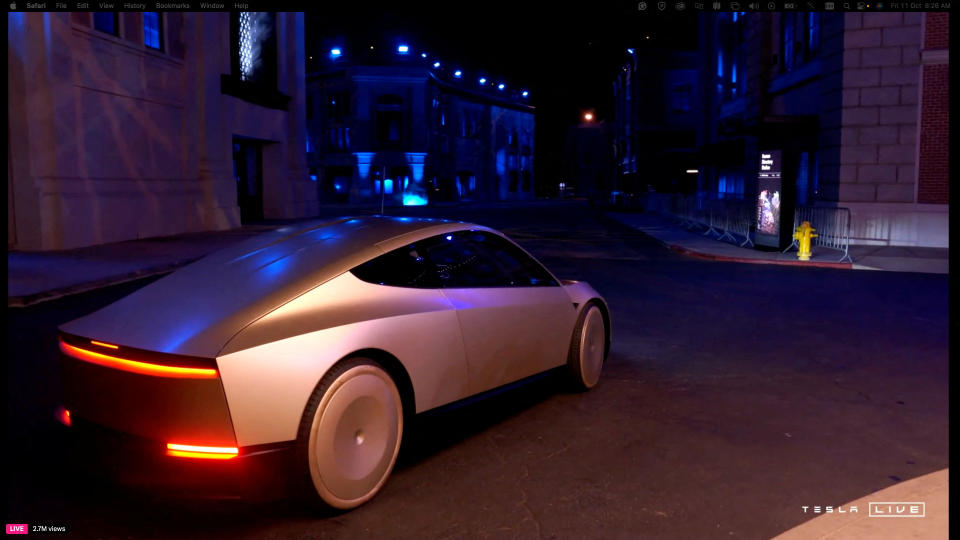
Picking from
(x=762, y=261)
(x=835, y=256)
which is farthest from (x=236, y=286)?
(x=835, y=256)

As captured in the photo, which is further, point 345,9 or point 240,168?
point 345,9

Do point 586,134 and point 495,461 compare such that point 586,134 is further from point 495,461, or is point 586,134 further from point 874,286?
point 495,461

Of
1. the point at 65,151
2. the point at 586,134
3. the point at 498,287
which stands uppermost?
the point at 586,134

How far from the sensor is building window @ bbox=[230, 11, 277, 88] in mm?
29891

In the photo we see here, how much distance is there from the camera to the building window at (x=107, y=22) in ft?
64.9

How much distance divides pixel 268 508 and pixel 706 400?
3.65m

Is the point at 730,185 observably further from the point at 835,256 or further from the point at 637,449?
the point at 637,449

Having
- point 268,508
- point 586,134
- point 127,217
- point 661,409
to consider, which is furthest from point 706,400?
point 586,134

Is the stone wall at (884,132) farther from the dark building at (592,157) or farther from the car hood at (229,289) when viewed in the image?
the dark building at (592,157)

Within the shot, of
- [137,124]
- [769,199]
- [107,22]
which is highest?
[107,22]

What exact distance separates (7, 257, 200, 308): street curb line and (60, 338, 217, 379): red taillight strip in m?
8.00

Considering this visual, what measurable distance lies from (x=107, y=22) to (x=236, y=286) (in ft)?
63.5

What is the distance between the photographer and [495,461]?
15.7ft

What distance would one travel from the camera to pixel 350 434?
157 inches
